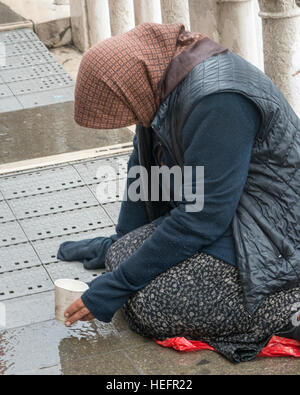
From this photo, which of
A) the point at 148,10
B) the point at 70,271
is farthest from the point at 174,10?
the point at 70,271

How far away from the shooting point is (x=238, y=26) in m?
4.98

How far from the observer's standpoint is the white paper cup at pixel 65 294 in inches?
118

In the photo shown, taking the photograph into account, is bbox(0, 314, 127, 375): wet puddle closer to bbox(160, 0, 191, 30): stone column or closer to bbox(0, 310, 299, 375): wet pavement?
bbox(0, 310, 299, 375): wet pavement

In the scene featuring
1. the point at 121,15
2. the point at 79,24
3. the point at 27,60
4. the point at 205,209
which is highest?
the point at 205,209

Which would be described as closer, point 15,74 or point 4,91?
point 4,91

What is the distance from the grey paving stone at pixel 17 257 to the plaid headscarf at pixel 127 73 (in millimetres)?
1146

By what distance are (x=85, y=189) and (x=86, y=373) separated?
1867 mm

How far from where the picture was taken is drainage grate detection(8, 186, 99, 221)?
4367 mm

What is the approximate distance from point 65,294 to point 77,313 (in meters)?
0.09

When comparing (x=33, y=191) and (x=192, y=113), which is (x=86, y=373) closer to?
(x=192, y=113)

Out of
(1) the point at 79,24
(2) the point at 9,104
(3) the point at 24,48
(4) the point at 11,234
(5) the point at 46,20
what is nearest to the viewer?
(4) the point at 11,234

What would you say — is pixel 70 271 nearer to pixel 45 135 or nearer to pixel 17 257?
pixel 17 257

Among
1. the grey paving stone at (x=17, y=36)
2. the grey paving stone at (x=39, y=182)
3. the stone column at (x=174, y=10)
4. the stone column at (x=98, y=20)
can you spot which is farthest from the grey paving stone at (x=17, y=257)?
the stone column at (x=98, y=20)

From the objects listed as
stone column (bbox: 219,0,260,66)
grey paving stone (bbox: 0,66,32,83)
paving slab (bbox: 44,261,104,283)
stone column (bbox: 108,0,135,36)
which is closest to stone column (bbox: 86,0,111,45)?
stone column (bbox: 108,0,135,36)
